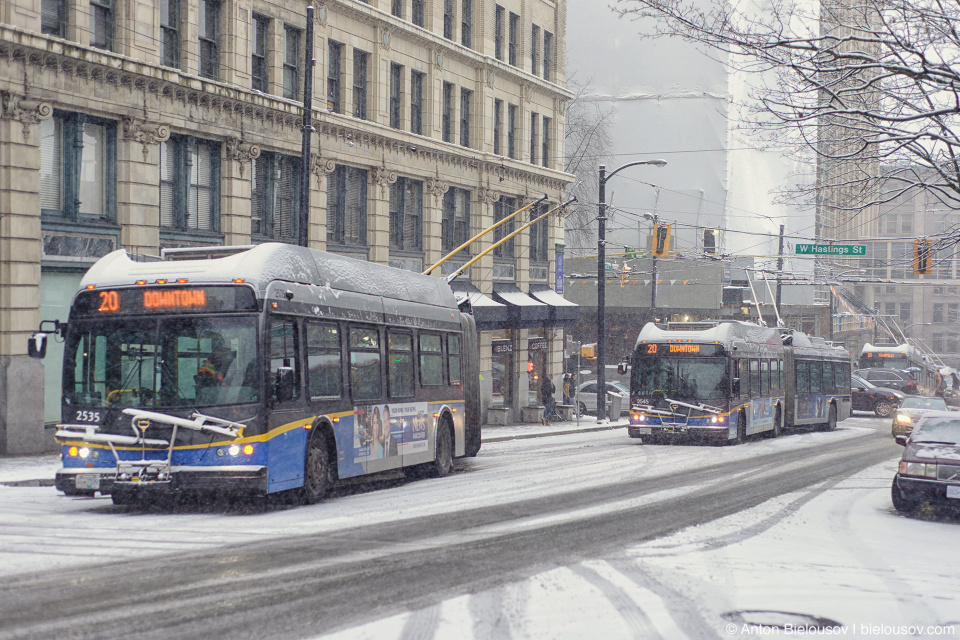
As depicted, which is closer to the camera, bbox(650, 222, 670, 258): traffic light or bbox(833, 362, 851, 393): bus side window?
bbox(650, 222, 670, 258): traffic light

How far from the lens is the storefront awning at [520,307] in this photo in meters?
40.6

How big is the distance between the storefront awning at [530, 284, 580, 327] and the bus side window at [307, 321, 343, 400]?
27979 millimetres

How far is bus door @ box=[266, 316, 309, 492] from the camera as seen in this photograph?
43.6ft

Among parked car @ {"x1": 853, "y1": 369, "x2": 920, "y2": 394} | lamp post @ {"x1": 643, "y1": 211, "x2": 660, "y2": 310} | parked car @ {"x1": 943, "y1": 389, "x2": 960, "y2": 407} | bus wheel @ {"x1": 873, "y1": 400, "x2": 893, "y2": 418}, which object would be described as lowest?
parked car @ {"x1": 943, "y1": 389, "x2": 960, "y2": 407}

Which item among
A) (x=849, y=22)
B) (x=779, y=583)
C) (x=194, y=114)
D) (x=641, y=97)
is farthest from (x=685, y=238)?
(x=779, y=583)

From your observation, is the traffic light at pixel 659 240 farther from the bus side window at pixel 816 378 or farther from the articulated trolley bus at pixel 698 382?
the articulated trolley bus at pixel 698 382

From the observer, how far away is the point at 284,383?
13109 millimetres

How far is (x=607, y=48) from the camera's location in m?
74.3

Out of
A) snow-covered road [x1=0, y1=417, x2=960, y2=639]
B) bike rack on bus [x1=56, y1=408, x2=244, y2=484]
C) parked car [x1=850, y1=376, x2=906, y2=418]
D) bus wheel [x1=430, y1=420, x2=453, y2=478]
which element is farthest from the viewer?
parked car [x1=850, y1=376, x2=906, y2=418]

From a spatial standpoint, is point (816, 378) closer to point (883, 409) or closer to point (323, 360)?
point (883, 409)

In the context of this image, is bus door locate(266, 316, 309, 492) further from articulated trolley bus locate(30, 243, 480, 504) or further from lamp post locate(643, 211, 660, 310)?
lamp post locate(643, 211, 660, 310)

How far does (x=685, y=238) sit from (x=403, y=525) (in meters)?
62.4

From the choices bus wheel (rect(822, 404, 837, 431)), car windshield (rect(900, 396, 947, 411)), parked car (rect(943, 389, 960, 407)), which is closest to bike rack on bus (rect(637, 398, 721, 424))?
car windshield (rect(900, 396, 947, 411))

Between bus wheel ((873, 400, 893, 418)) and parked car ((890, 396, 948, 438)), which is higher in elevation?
parked car ((890, 396, 948, 438))
